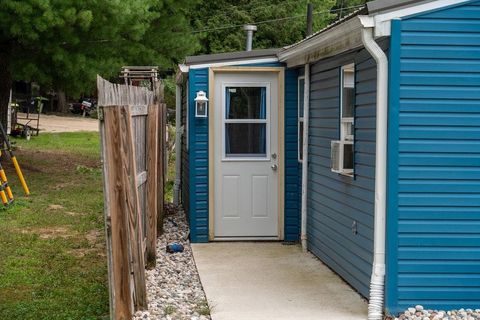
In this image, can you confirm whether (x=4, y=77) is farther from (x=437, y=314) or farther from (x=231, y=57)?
(x=437, y=314)

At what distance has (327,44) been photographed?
21.8 ft

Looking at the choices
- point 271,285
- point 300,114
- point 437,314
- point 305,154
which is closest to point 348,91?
point 305,154

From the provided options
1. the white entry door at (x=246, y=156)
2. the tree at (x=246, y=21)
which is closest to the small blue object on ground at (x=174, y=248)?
the white entry door at (x=246, y=156)

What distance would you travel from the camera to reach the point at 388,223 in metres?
5.53

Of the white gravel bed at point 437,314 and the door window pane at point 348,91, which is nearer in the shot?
the white gravel bed at point 437,314

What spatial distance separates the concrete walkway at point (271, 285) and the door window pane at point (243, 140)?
114 cm

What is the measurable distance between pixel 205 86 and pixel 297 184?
5.45 ft

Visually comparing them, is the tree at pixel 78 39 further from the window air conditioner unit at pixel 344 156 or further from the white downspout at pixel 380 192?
the white downspout at pixel 380 192

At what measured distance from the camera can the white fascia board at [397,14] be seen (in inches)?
213

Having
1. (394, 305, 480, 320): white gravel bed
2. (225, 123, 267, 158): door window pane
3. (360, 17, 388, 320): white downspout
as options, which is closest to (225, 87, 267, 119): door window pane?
(225, 123, 267, 158): door window pane

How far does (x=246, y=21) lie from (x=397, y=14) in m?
23.6

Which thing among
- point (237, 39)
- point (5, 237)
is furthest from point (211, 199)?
point (237, 39)

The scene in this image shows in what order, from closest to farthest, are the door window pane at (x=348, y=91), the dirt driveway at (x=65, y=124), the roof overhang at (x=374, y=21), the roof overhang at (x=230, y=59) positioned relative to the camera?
the roof overhang at (x=374, y=21) < the door window pane at (x=348, y=91) < the roof overhang at (x=230, y=59) < the dirt driveway at (x=65, y=124)

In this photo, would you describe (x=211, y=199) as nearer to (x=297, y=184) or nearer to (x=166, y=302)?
(x=297, y=184)
